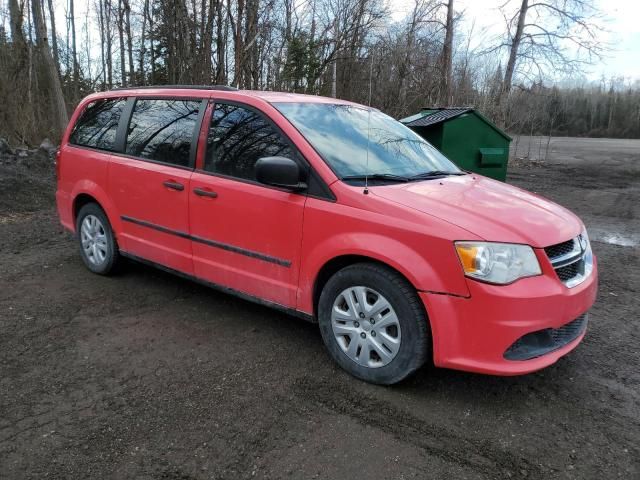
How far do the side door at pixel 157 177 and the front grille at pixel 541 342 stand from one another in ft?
8.02

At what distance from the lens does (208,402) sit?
2.96 metres

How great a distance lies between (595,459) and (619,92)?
5124cm

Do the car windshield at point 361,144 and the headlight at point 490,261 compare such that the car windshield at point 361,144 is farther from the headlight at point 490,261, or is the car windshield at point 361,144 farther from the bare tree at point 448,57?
the bare tree at point 448,57

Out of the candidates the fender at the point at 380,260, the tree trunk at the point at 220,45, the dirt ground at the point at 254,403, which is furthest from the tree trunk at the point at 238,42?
the fender at the point at 380,260

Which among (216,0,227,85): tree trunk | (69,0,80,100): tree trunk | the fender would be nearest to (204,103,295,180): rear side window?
the fender

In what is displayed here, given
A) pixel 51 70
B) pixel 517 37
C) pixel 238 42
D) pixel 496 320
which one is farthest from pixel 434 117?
pixel 517 37

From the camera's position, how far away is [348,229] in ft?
10.2

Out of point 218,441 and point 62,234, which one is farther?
point 62,234

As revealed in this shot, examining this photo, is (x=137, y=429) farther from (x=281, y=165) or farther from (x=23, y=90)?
(x=23, y=90)

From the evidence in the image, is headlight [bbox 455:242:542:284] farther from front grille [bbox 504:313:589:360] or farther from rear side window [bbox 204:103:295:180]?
rear side window [bbox 204:103:295:180]

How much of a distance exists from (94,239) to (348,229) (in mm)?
3003

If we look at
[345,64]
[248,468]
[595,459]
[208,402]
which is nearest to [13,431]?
[208,402]

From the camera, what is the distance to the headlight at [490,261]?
2727 millimetres

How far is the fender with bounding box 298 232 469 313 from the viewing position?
110 inches
